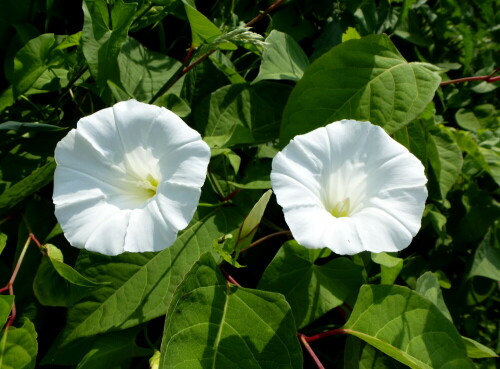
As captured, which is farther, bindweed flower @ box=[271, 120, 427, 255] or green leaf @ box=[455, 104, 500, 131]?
green leaf @ box=[455, 104, 500, 131]

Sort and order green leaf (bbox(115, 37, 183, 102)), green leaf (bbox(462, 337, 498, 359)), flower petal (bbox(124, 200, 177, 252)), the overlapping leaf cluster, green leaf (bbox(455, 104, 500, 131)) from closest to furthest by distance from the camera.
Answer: flower petal (bbox(124, 200, 177, 252)) → the overlapping leaf cluster → green leaf (bbox(462, 337, 498, 359)) → green leaf (bbox(115, 37, 183, 102)) → green leaf (bbox(455, 104, 500, 131))

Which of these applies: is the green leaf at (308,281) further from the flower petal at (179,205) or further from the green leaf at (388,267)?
the flower petal at (179,205)

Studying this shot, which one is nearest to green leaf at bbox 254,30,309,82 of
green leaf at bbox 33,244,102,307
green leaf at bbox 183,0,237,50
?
green leaf at bbox 183,0,237,50

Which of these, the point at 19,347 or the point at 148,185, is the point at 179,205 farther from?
the point at 19,347

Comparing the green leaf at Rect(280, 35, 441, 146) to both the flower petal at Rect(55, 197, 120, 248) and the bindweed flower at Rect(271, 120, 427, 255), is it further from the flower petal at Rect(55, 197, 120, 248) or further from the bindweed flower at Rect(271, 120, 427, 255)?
the flower petal at Rect(55, 197, 120, 248)

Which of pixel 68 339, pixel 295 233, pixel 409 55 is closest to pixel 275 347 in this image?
pixel 295 233

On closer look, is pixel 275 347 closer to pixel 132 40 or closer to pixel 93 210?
pixel 93 210

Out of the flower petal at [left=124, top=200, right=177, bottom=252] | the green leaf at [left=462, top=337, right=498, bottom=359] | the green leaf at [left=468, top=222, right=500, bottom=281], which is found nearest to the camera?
the flower petal at [left=124, top=200, right=177, bottom=252]

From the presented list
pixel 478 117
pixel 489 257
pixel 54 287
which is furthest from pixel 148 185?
pixel 478 117
